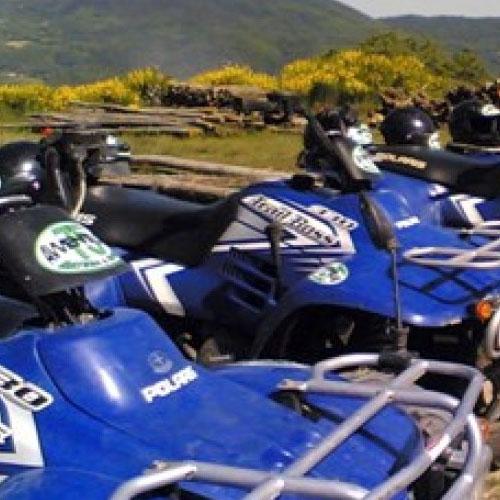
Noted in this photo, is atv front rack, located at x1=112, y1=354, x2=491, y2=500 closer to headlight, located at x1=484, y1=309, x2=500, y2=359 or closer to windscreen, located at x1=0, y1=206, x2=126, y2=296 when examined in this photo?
windscreen, located at x1=0, y1=206, x2=126, y2=296

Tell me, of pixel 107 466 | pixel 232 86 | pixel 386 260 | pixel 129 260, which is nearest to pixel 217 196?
pixel 129 260

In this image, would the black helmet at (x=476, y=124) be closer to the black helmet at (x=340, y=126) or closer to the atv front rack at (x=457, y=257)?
the black helmet at (x=340, y=126)

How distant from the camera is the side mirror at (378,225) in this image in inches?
236

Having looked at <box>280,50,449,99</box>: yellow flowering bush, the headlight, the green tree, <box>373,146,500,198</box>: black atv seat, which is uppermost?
<box>373,146,500,198</box>: black atv seat

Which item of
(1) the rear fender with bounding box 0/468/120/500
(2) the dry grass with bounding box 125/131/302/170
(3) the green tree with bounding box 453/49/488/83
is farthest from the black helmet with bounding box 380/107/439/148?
(3) the green tree with bounding box 453/49/488/83

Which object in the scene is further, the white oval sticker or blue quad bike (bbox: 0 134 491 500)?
the white oval sticker

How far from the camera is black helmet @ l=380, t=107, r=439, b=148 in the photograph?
29.7 ft

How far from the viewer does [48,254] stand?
12.2 feet

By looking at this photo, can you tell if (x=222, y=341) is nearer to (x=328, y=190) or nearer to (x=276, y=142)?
(x=328, y=190)

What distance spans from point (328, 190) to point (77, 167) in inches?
51.5

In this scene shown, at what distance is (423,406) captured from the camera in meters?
3.84

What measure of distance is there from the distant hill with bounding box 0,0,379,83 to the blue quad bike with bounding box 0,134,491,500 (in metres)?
78.6

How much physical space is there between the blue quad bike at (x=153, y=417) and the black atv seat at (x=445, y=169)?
13.6ft

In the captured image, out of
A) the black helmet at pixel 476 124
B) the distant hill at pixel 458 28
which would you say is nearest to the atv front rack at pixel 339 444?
the black helmet at pixel 476 124
